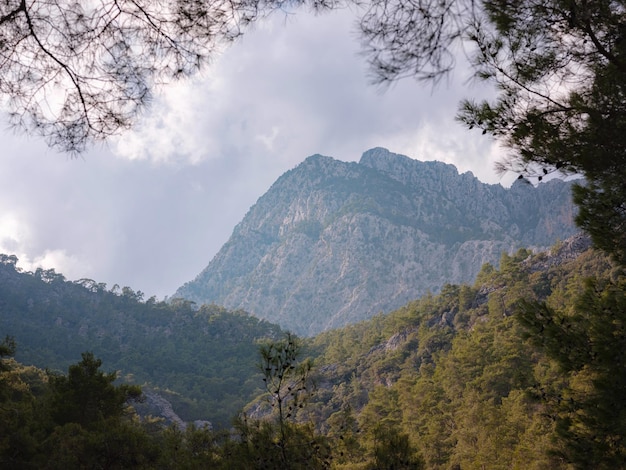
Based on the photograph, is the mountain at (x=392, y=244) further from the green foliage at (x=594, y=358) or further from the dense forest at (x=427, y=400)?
the green foliage at (x=594, y=358)

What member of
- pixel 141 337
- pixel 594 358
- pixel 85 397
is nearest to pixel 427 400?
pixel 85 397

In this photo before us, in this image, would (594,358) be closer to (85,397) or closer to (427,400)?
(85,397)

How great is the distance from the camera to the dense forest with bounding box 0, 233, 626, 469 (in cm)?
521

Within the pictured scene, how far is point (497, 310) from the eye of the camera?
145 ft

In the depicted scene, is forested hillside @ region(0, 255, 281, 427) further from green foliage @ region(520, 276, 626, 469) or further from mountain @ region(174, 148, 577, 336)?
mountain @ region(174, 148, 577, 336)

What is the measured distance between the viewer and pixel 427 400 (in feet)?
96.6

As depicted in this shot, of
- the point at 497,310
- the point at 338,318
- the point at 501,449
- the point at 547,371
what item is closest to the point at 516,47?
the point at 501,449

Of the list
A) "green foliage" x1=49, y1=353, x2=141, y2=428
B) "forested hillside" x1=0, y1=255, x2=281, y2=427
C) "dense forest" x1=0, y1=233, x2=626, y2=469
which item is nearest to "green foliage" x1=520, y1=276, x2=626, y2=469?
"dense forest" x1=0, y1=233, x2=626, y2=469

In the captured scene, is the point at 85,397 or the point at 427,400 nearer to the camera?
the point at 85,397

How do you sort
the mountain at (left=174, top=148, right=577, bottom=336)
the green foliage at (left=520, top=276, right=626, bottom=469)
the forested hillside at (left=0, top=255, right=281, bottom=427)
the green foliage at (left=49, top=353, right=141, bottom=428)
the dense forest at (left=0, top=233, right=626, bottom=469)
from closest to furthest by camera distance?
1. the green foliage at (left=520, top=276, right=626, bottom=469)
2. the dense forest at (left=0, top=233, right=626, bottom=469)
3. the green foliage at (left=49, top=353, right=141, bottom=428)
4. the forested hillside at (left=0, top=255, right=281, bottom=427)
5. the mountain at (left=174, top=148, right=577, bottom=336)

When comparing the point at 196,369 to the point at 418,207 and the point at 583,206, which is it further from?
the point at 418,207

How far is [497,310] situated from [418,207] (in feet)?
455

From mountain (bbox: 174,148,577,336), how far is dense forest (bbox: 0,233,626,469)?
100 m

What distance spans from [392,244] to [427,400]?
138 metres
